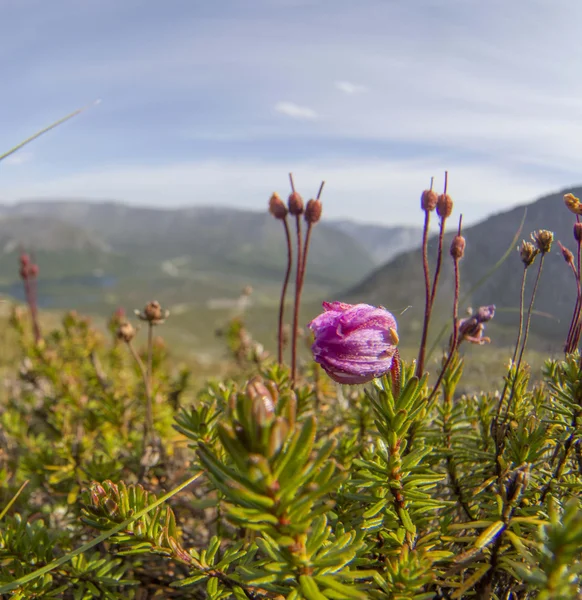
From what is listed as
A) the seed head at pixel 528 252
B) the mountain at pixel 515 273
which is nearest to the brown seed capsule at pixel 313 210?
the mountain at pixel 515 273

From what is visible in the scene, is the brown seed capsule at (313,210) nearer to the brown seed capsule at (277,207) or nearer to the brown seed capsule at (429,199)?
the brown seed capsule at (277,207)

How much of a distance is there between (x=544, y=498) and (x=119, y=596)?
105 centimetres

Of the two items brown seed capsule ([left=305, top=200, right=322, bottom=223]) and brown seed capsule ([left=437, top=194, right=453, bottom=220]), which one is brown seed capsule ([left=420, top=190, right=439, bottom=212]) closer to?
brown seed capsule ([left=437, top=194, right=453, bottom=220])

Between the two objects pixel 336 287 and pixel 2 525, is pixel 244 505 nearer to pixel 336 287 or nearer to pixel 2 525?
pixel 2 525

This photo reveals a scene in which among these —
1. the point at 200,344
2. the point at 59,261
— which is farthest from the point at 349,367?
the point at 59,261

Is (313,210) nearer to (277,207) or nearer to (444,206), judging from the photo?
(277,207)

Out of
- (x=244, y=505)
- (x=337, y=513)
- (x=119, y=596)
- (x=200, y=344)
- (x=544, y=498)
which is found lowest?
(x=200, y=344)

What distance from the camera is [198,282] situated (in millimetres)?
160625

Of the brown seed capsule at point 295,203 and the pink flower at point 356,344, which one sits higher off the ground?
the brown seed capsule at point 295,203

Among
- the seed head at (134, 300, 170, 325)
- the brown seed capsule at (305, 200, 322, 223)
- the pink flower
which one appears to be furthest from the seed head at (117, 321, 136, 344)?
the pink flower

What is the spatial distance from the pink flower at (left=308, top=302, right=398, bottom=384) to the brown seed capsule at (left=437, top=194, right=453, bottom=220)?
472 millimetres

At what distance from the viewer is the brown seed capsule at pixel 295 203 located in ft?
5.43

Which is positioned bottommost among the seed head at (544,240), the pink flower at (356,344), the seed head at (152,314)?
the seed head at (152,314)

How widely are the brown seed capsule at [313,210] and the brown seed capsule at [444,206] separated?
436mm
